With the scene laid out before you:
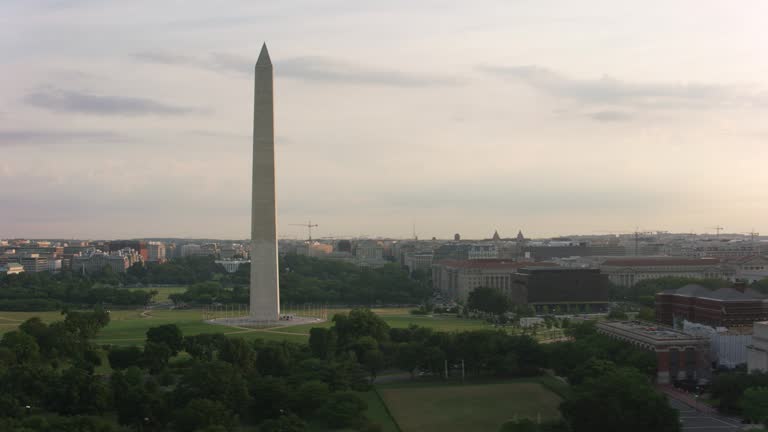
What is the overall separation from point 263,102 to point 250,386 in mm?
33729

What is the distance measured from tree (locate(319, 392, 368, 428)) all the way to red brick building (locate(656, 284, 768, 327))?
34047 mm

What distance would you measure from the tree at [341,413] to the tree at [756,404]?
1643 centimetres

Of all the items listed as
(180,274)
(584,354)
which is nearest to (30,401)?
(584,354)

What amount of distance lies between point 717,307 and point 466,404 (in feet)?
93.3

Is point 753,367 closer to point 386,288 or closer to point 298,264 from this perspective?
point 386,288

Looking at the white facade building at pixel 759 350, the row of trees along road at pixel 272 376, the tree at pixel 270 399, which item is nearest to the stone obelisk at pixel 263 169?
the row of trees along road at pixel 272 376

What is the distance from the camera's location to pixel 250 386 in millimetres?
39875

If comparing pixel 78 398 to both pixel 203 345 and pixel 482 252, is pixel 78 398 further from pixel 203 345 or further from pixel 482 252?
pixel 482 252

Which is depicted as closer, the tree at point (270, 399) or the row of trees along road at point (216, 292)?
the tree at point (270, 399)

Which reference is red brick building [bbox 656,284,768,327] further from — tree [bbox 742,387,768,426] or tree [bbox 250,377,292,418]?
tree [bbox 250,377,292,418]

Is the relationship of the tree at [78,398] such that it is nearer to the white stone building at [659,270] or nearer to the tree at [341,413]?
the tree at [341,413]

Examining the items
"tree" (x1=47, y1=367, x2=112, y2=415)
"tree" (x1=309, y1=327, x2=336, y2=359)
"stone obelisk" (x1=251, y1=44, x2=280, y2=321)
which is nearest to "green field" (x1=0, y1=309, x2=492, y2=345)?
"stone obelisk" (x1=251, y1=44, x2=280, y2=321)

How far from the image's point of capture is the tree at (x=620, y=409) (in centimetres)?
3356

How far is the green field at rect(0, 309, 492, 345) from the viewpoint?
6531 cm
